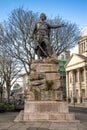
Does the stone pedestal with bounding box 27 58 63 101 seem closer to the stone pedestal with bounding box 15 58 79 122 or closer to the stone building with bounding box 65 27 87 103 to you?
the stone pedestal with bounding box 15 58 79 122

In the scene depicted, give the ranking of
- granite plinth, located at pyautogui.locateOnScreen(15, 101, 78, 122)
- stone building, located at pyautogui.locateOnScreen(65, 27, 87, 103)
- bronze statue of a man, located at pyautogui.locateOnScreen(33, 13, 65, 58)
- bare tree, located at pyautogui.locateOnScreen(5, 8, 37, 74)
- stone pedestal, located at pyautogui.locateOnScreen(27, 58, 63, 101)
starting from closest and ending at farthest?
granite plinth, located at pyautogui.locateOnScreen(15, 101, 78, 122)
stone pedestal, located at pyautogui.locateOnScreen(27, 58, 63, 101)
bronze statue of a man, located at pyautogui.locateOnScreen(33, 13, 65, 58)
bare tree, located at pyautogui.locateOnScreen(5, 8, 37, 74)
stone building, located at pyautogui.locateOnScreen(65, 27, 87, 103)

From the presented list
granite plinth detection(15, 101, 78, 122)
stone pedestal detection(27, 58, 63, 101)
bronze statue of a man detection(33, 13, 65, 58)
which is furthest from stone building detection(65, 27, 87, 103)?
granite plinth detection(15, 101, 78, 122)

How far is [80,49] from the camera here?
10038 centimetres

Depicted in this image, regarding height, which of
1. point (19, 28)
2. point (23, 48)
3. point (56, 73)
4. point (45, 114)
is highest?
point (19, 28)

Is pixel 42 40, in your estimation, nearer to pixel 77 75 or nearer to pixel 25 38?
pixel 25 38

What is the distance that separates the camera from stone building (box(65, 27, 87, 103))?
8463cm

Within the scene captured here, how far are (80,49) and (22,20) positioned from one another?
220ft

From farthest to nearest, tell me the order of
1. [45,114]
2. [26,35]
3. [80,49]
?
[80,49], [26,35], [45,114]

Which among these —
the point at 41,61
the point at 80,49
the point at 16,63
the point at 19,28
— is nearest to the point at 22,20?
the point at 19,28

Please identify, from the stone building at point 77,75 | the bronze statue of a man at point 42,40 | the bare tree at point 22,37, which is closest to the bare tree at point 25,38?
the bare tree at point 22,37

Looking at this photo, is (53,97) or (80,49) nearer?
(53,97)

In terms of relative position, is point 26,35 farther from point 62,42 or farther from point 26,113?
point 26,113

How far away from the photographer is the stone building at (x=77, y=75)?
84.6 metres

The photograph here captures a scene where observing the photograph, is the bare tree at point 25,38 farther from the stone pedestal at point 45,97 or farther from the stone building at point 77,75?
the stone building at point 77,75
